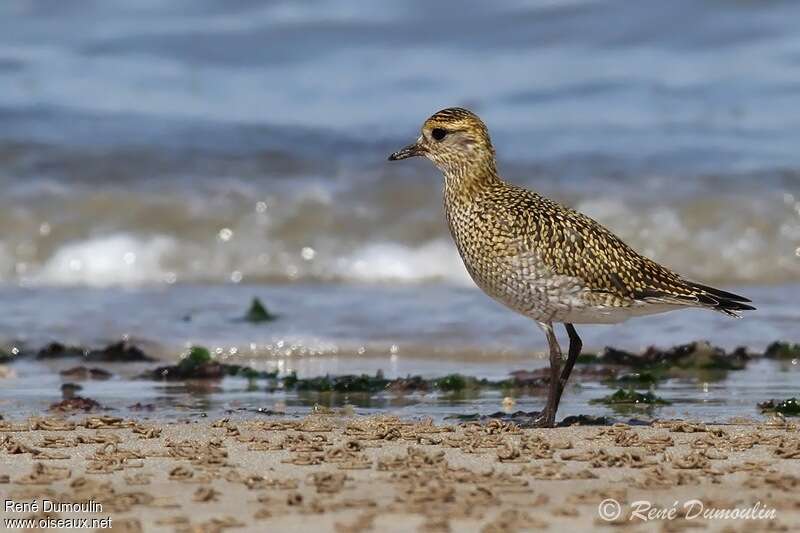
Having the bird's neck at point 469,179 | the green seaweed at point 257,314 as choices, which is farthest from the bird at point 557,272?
the green seaweed at point 257,314

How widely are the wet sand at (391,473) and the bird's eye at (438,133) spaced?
1.70 meters

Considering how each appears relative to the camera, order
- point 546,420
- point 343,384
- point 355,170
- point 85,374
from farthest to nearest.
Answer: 1. point 355,170
2. point 85,374
3. point 343,384
4. point 546,420

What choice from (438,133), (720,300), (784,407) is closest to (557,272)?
(720,300)

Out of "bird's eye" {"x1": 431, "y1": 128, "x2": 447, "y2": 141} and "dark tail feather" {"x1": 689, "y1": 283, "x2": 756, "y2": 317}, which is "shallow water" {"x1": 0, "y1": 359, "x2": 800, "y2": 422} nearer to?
"dark tail feather" {"x1": 689, "y1": 283, "x2": 756, "y2": 317}

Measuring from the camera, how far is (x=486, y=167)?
7305mm

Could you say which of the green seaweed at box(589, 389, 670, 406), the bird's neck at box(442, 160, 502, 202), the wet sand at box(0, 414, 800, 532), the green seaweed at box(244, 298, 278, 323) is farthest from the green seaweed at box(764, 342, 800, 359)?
the green seaweed at box(244, 298, 278, 323)

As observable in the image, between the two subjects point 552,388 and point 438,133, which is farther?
point 438,133

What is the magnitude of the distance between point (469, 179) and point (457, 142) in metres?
0.25

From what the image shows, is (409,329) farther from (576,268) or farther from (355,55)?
(355,55)

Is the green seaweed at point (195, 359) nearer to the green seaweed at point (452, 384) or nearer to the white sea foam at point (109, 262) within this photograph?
the green seaweed at point (452, 384)

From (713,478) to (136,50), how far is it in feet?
51.5

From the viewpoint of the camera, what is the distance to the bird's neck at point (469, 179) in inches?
285

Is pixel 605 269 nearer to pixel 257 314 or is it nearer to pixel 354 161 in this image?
pixel 257 314

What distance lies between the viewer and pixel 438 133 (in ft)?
24.5
